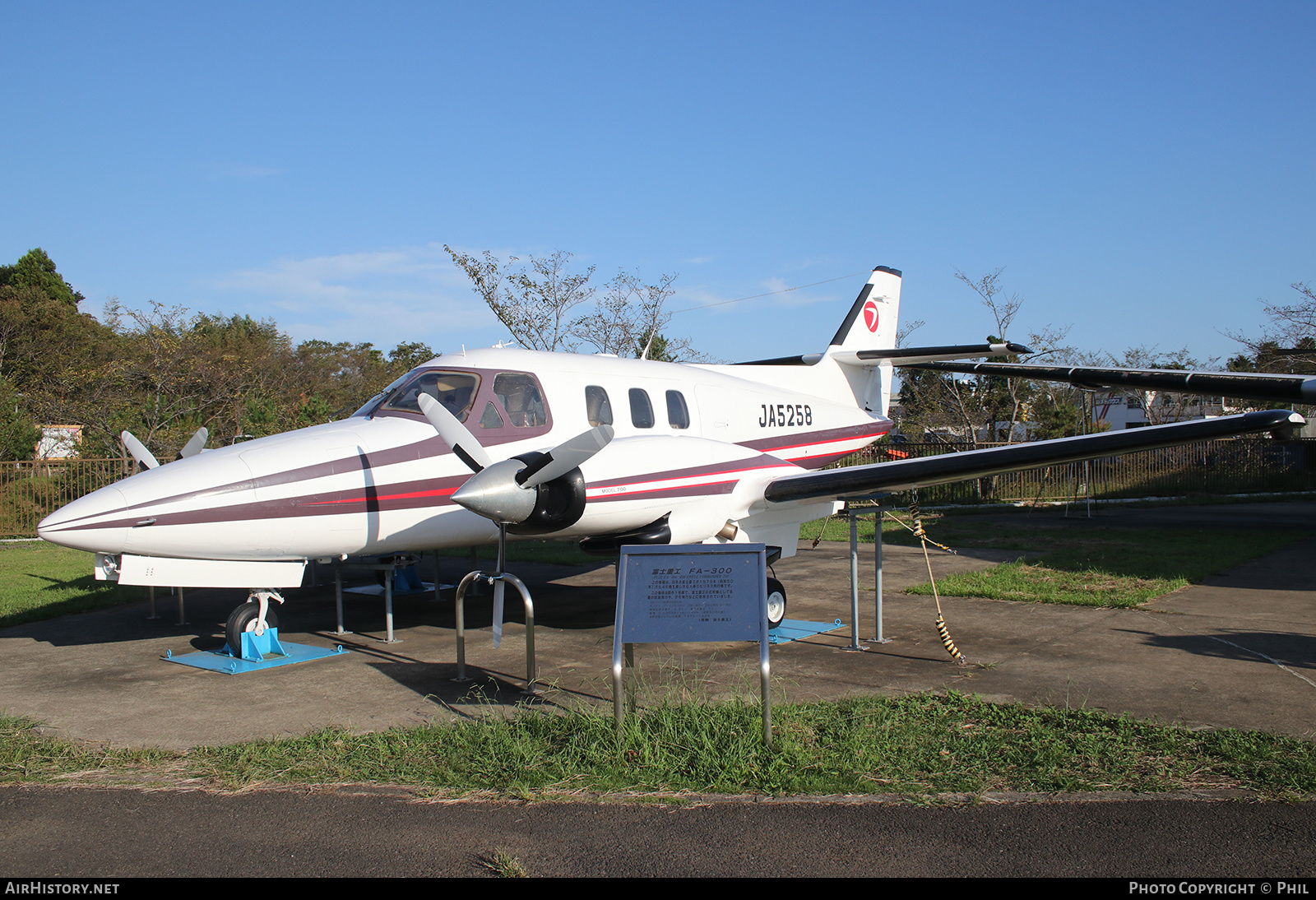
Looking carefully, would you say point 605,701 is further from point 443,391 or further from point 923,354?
point 923,354

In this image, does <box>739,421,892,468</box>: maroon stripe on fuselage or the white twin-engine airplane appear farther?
<box>739,421,892,468</box>: maroon stripe on fuselage

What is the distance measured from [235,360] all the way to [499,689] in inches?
1231

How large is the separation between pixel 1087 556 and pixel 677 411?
7894 mm

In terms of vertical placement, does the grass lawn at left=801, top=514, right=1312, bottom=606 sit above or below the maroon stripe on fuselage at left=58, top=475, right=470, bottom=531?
below

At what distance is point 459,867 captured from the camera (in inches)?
147

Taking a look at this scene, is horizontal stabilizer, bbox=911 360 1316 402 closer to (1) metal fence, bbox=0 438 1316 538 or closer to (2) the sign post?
(2) the sign post

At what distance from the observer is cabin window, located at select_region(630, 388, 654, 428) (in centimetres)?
954

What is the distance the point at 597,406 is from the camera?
9188mm

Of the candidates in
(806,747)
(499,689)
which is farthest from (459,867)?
(499,689)

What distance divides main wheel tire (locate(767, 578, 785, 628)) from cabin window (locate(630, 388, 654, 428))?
224 cm

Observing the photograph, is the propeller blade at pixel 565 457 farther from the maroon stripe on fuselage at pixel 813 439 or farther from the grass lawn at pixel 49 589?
the grass lawn at pixel 49 589

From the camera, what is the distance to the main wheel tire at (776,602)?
8.82 m

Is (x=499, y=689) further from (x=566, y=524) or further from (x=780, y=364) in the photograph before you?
(x=780, y=364)

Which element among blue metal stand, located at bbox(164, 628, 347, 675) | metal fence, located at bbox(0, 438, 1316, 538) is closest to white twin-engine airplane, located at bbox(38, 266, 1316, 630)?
blue metal stand, located at bbox(164, 628, 347, 675)
